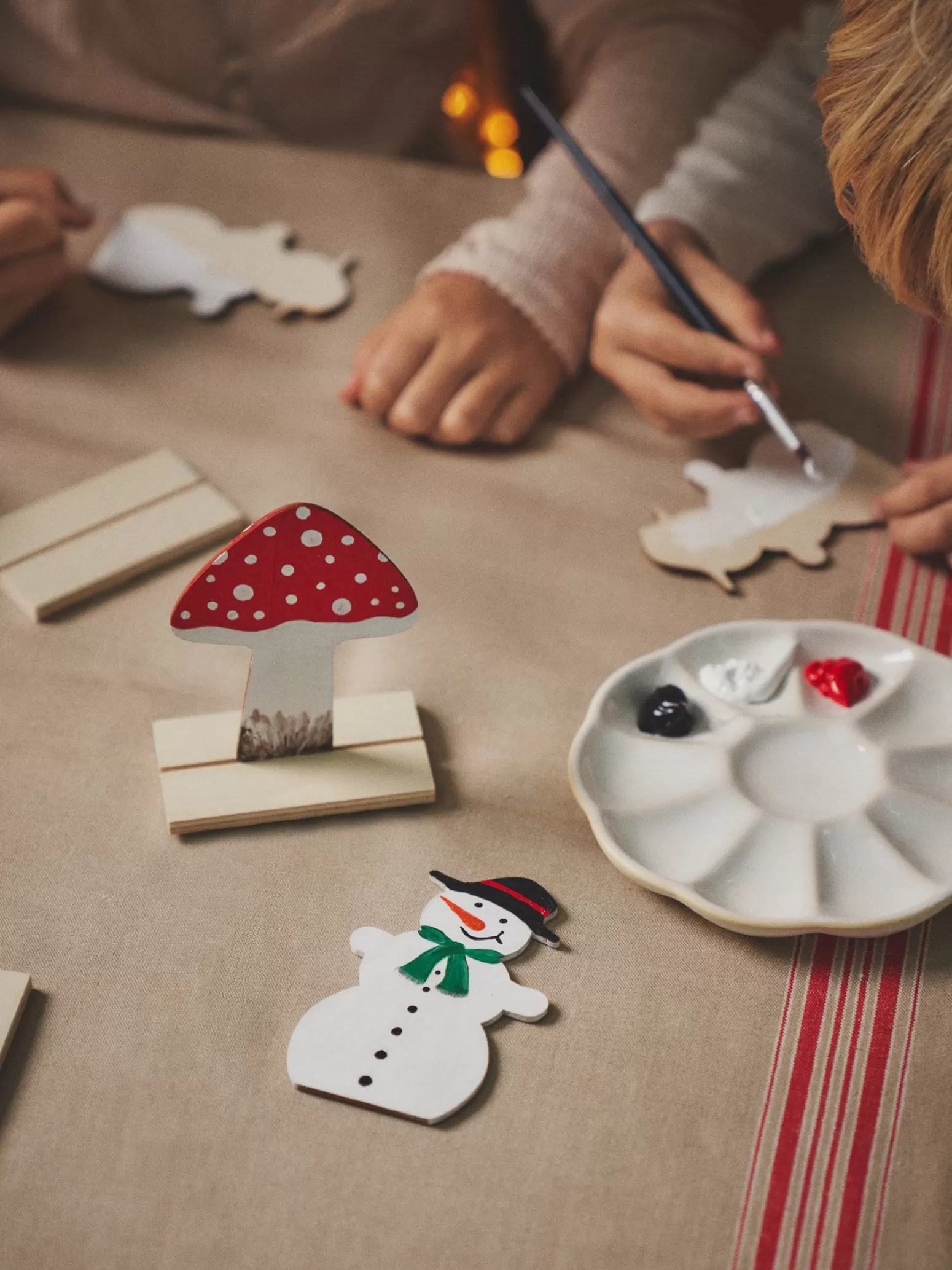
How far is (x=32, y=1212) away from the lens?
432 mm

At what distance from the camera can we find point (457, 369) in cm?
78

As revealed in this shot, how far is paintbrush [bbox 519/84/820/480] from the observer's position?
0.75m

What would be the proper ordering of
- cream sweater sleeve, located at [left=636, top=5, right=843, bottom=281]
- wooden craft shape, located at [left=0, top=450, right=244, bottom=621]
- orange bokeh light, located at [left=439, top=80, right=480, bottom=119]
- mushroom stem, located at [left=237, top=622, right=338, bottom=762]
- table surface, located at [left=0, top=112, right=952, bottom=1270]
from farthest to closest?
orange bokeh light, located at [left=439, top=80, right=480, bottom=119] < cream sweater sleeve, located at [left=636, top=5, right=843, bottom=281] < wooden craft shape, located at [left=0, top=450, right=244, bottom=621] < mushroom stem, located at [left=237, top=622, right=338, bottom=762] < table surface, located at [left=0, top=112, right=952, bottom=1270]

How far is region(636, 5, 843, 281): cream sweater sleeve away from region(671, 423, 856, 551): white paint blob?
0.58 feet

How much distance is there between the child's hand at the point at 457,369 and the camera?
77 centimetres

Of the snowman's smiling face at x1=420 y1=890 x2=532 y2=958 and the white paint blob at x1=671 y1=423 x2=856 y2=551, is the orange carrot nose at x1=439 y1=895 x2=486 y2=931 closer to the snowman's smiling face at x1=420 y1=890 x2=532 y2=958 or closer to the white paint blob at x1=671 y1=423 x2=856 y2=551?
the snowman's smiling face at x1=420 y1=890 x2=532 y2=958

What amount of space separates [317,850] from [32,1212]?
185mm

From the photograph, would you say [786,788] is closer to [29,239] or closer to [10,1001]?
[10,1001]

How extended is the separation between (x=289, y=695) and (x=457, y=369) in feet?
1.01

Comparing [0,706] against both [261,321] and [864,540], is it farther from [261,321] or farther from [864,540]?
[864,540]

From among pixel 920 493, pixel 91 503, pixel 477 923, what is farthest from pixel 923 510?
pixel 91 503

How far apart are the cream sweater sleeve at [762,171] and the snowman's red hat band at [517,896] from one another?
1.76ft

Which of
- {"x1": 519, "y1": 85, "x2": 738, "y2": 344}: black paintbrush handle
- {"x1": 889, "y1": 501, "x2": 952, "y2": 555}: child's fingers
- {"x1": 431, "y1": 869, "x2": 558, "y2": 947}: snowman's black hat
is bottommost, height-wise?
{"x1": 431, "y1": 869, "x2": 558, "y2": 947}: snowman's black hat

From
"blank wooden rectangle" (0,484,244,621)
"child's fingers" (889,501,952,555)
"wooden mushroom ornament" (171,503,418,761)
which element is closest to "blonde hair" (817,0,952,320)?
"child's fingers" (889,501,952,555)
